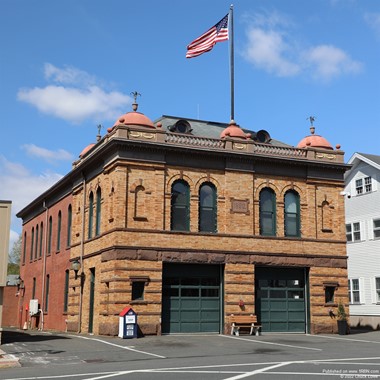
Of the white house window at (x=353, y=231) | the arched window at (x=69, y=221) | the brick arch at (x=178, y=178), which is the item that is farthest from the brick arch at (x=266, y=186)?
the white house window at (x=353, y=231)

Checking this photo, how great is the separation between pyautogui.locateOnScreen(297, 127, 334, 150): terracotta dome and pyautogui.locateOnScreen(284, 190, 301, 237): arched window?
3.04 meters

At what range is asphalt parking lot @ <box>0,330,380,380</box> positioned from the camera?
46.0 ft

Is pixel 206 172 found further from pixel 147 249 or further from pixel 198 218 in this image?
pixel 147 249

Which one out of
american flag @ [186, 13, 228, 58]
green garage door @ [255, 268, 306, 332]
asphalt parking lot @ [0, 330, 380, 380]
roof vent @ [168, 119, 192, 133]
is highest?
american flag @ [186, 13, 228, 58]

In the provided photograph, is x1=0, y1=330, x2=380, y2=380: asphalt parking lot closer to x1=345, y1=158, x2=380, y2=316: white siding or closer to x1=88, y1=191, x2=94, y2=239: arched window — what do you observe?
x1=88, y1=191, x2=94, y2=239: arched window

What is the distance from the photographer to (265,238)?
29.8m

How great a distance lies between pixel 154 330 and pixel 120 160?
7.96 m

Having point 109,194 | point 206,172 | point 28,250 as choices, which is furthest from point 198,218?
point 28,250

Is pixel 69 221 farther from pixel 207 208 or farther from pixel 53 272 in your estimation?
pixel 207 208

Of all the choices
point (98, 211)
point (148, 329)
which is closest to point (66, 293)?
point (98, 211)

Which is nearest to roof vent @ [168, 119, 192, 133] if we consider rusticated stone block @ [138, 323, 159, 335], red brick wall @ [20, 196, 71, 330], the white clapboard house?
red brick wall @ [20, 196, 71, 330]

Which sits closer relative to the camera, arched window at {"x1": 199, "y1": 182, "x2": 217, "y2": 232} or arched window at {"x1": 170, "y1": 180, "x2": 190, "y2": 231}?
arched window at {"x1": 170, "y1": 180, "x2": 190, "y2": 231}

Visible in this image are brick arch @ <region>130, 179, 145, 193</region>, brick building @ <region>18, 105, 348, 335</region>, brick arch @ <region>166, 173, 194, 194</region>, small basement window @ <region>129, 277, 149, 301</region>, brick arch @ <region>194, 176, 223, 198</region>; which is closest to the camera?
small basement window @ <region>129, 277, 149, 301</region>

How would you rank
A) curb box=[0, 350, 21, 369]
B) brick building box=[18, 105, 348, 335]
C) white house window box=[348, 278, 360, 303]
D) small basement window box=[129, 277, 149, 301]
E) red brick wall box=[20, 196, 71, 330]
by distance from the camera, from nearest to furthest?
Answer: 1. curb box=[0, 350, 21, 369]
2. small basement window box=[129, 277, 149, 301]
3. brick building box=[18, 105, 348, 335]
4. red brick wall box=[20, 196, 71, 330]
5. white house window box=[348, 278, 360, 303]
